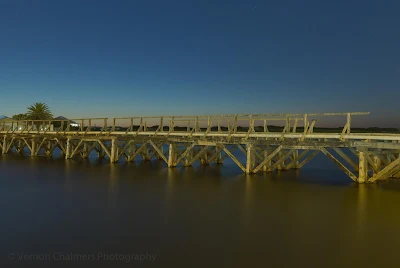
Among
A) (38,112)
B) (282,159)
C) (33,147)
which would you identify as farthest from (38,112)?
(282,159)

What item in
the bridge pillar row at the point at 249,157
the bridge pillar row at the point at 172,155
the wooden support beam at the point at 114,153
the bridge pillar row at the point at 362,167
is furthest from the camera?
the wooden support beam at the point at 114,153

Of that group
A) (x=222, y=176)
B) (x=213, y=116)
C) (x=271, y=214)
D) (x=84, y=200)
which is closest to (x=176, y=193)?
(x=84, y=200)

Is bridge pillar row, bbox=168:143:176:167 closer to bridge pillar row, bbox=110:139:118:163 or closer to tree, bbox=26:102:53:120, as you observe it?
bridge pillar row, bbox=110:139:118:163

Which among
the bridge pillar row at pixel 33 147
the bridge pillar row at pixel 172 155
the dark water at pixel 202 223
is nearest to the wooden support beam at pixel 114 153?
the bridge pillar row at pixel 172 155

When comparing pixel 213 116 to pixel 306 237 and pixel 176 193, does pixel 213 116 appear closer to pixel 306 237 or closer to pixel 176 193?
pixel 176 193

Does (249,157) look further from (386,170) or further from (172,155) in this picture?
(386,170)

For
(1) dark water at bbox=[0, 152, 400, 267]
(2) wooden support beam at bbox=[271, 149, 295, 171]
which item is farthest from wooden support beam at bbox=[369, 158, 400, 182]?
(2) wooden support beam at bbox=[271, 149, 295, 171]

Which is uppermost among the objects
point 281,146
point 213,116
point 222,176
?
point 213,116

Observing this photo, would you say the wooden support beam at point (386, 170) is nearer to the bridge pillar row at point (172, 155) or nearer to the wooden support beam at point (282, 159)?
the wooden support beam at point (282, 159)
